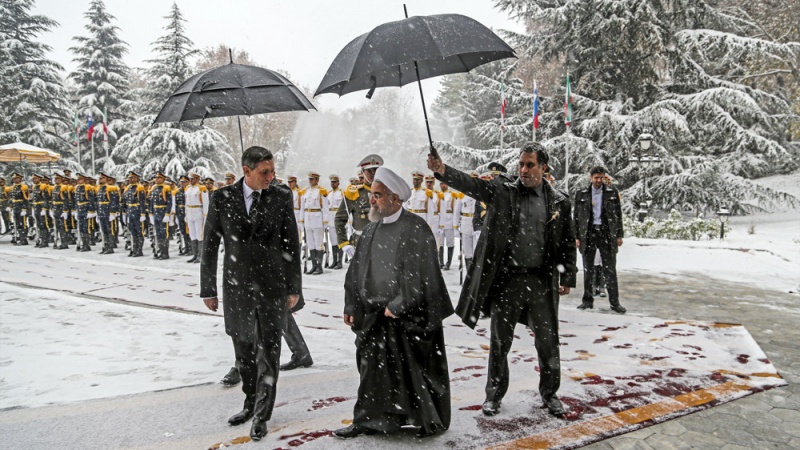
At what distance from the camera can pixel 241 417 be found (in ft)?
13.0

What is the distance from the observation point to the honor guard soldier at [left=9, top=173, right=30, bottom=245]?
18.1 m

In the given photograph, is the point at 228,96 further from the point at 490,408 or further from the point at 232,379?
the point at 490,408

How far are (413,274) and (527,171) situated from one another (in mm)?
1314

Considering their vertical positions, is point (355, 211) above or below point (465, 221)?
above

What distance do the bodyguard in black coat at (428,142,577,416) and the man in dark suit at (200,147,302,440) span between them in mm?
1561

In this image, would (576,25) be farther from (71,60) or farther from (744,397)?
(71,60)

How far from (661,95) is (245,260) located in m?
21.8

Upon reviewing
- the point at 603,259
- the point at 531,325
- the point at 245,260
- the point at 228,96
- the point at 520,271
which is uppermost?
the point at 228,96

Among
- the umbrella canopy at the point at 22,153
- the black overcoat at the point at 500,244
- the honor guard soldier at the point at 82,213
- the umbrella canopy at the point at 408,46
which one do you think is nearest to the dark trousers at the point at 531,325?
the black overcoat at the point at 500,244

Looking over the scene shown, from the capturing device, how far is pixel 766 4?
2808cm

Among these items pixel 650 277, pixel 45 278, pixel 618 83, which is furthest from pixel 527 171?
pixel 618 83

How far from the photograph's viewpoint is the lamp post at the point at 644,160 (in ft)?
57.4

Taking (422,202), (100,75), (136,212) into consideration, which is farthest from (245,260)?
(100,75)

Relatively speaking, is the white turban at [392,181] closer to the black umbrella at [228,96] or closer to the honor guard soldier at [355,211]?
the black umbrella at [228,96]
